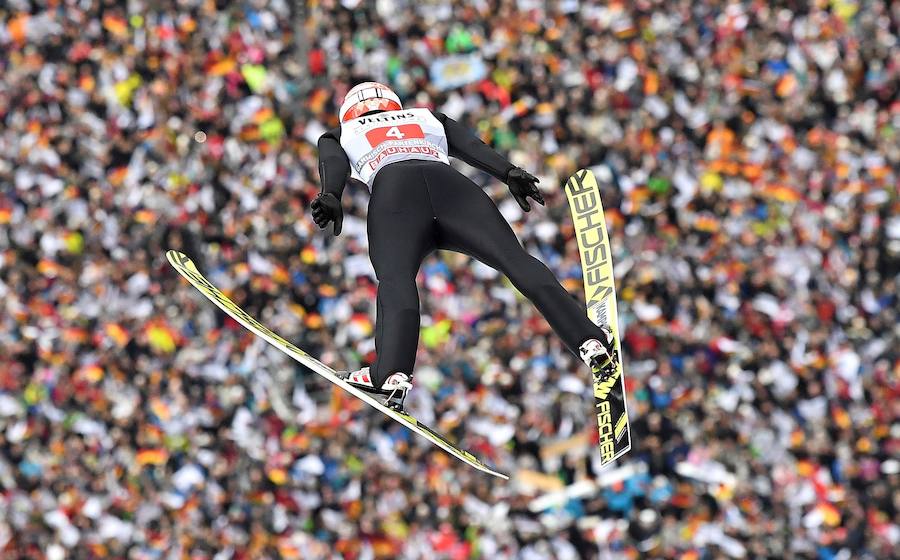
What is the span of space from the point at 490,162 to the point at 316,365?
4.57 ft

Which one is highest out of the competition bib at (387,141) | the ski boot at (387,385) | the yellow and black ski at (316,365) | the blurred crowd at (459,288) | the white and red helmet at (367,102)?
the blurred crowd at (459,288)

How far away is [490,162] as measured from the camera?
7.41 m

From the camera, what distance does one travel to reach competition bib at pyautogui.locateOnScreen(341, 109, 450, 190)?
736cm

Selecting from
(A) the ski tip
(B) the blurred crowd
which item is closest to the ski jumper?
(A) the ski tip

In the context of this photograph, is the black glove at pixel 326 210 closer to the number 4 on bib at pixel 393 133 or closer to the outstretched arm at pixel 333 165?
the outstretched arm at pixel 333 165

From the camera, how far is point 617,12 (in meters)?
15.1

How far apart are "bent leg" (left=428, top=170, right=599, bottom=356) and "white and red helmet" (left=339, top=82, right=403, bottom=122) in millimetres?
557

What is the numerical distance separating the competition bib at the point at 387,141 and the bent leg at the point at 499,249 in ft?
0.73

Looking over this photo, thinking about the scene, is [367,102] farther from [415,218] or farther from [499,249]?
[499,249]

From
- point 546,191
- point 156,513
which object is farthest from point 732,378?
point 156,513

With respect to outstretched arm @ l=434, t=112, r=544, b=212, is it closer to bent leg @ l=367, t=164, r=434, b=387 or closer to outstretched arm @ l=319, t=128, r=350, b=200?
bent leg @ l=367, t=164, r=434, b=387

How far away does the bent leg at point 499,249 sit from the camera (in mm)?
6918

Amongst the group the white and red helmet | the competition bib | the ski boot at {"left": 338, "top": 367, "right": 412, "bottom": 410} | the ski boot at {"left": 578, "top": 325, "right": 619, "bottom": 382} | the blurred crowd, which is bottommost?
the ski boot at {"left": 338, "top": 367, "right": 412, "bottom": 410}

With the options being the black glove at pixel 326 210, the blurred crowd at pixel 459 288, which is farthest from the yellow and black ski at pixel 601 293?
the blurred crowd at pixel 459 288
